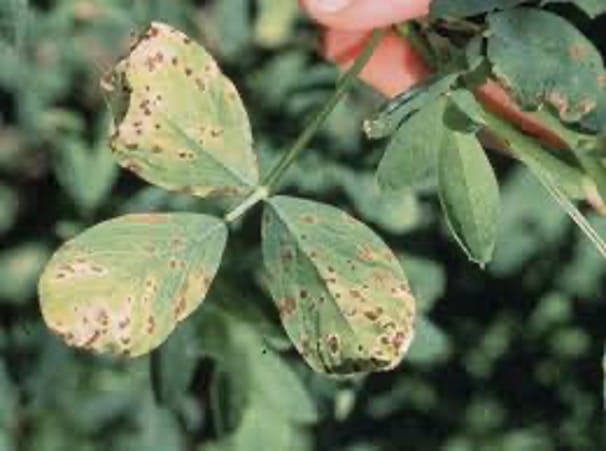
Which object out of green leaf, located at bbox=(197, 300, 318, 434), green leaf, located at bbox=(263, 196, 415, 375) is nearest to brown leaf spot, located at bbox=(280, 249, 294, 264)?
green leaf, located at bbox=(263, 196, 415, 375)

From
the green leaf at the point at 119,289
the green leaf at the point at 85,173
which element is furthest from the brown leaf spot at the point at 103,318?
the green leaf at the point at 85,173

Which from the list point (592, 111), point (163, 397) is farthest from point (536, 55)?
point (163, 397)

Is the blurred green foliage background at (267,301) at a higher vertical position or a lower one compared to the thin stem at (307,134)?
lower

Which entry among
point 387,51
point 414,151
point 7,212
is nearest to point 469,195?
point 414,151

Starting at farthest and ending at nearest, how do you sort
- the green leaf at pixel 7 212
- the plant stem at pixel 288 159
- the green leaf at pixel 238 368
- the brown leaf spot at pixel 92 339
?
1. the green leaf at pixel 7 212
2. the green leaf at pixel 238 368
3. the plant stem at pixel 288 159
4. the brown leaf spot at pixel 92 339

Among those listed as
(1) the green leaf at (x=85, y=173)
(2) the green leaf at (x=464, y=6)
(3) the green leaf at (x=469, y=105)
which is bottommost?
(1) the green leaf at (x=85, y=173)

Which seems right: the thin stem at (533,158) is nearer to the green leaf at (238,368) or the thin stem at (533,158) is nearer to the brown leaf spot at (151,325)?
the brown leaf spot at (151,325)

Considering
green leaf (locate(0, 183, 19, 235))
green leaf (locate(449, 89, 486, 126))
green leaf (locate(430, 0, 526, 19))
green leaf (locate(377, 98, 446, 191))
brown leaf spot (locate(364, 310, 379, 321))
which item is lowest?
green leaf (locate(0, 183, 19, 235))

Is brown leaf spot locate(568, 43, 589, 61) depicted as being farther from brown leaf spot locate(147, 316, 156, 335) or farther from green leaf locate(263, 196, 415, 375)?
brown leaf spot locate(147, 316, 156, 335)
